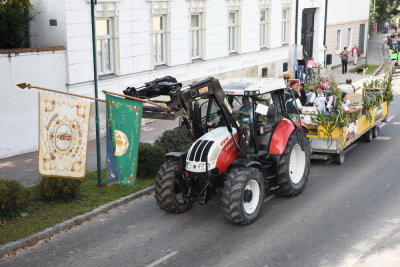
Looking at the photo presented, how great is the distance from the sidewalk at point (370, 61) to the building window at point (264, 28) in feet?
13.0

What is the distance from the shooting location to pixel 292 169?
42.7ft

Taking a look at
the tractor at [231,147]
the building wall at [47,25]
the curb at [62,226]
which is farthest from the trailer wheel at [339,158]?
the building wall at [47,25]

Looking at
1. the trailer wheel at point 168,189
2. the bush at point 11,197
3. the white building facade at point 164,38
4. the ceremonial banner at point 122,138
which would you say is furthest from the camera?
the white building facade at point 164,38

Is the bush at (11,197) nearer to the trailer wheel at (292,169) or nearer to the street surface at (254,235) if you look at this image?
the street surface at (254,235)

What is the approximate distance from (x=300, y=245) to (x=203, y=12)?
628 inches

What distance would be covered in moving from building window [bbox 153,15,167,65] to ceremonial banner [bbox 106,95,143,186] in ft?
36.6

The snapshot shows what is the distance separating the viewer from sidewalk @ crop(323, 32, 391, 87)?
33644 mm

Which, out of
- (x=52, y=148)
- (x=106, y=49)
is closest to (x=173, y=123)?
(x=106, y=49)

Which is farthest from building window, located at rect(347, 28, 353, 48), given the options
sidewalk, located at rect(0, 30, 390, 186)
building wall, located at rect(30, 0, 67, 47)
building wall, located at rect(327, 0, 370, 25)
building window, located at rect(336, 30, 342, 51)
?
building wall, located at rect(30, 0, 67, 47)

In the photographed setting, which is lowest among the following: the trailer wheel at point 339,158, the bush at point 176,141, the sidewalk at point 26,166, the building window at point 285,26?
the sidewalk at point 26,166

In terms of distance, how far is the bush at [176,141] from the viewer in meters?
14.7

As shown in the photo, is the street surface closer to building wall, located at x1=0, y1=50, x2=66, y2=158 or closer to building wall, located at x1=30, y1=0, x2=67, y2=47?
building wall, located at x1=0, y1=50, x2=66, y2=158

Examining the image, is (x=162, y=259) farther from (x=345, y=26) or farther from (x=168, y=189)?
(x=345, y=26)

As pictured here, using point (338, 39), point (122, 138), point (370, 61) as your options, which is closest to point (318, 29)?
point (338, 39)
